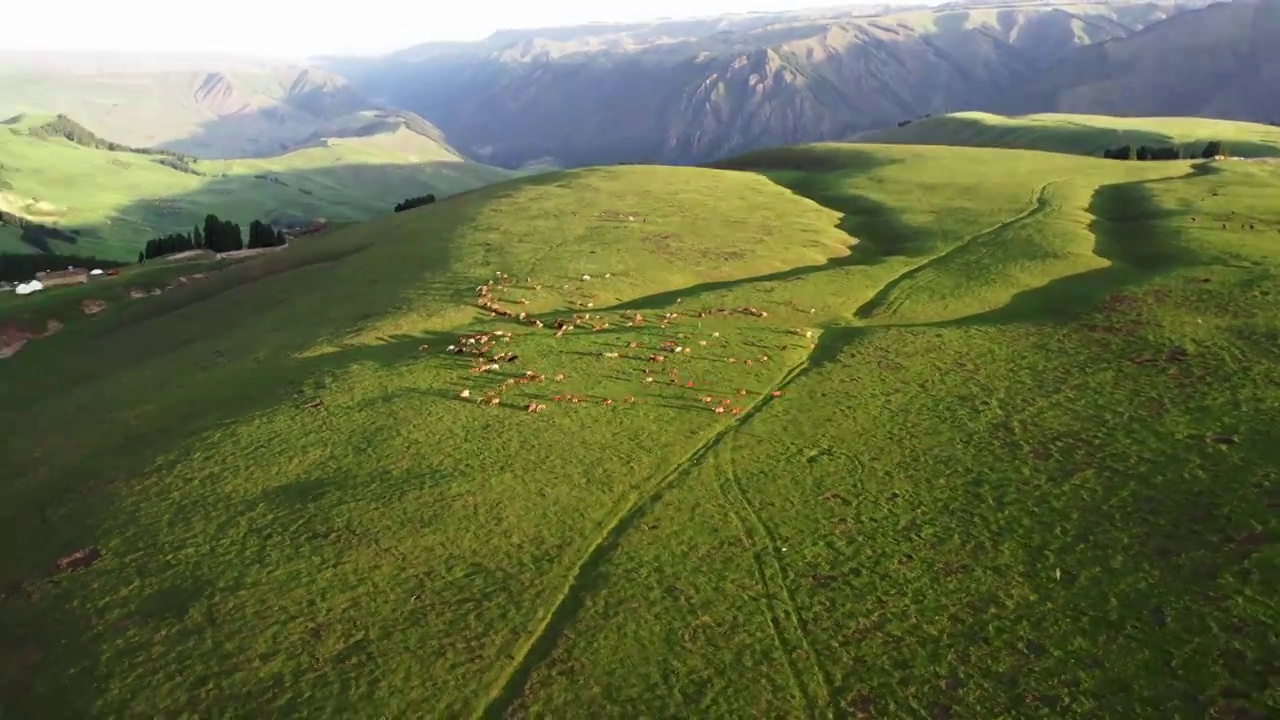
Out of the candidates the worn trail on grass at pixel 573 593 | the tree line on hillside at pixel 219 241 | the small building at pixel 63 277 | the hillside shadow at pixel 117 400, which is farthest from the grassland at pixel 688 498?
the tree line on hillside at pixel 219 241

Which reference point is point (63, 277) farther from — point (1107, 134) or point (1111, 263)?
point (1107, 134)

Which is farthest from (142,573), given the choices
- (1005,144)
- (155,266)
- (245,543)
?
(1005,144)

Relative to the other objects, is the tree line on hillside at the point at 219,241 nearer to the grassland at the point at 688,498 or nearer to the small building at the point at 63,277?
the small building at the point at 63,277

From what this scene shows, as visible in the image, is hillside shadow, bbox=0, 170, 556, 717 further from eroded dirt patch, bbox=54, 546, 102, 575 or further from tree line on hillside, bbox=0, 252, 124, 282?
tree line on hillside, bbox=0, 252, 124, 282

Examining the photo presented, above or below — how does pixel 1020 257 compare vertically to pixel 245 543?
above

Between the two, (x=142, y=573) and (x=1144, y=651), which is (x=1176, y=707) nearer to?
(x=1144, y=651)
